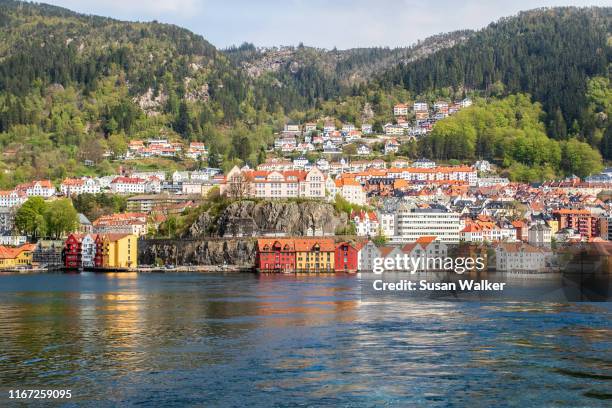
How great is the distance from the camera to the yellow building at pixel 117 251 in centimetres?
9294

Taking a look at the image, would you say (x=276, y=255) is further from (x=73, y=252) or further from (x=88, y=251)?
(x=73, y=252)

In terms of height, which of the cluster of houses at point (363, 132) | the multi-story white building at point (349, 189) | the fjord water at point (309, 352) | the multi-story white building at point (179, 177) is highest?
the cluster of houses at point (363, 132)

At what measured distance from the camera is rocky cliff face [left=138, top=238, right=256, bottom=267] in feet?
298

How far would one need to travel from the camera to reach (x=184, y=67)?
605ft

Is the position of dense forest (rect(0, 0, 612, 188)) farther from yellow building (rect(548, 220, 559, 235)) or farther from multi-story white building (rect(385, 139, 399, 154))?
yellow building (rect(548, 220, 559, 235))

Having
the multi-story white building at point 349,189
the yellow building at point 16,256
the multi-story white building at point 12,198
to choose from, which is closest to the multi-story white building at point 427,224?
the multi-story white building at point 349,189

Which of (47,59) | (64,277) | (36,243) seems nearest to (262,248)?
(64,277)

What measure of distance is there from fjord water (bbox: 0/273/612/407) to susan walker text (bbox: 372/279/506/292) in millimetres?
8622

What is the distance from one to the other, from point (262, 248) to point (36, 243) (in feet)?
96.6

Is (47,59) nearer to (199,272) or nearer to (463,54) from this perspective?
(463,54)

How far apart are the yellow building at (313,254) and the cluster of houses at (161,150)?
68.9 meters

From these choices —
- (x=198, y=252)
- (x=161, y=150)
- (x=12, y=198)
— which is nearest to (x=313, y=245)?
(x=198, y=252)

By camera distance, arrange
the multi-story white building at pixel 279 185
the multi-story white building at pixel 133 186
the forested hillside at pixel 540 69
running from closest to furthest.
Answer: the multi-story white building at pixel 279 185 < the multi-story white building at pixel 133 186 < the forested hillside at pixel 540 69

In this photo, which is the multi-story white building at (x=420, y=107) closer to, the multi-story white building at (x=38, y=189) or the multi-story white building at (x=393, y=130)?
the multi-story white building at (x=393, y=130)
